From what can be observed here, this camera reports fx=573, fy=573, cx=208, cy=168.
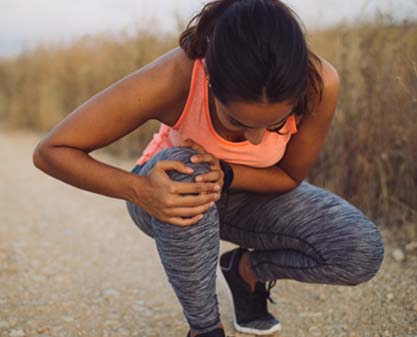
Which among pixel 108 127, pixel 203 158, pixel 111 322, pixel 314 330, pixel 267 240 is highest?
pixel 108 127

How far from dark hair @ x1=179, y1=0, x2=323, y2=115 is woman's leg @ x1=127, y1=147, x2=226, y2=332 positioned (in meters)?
0.28

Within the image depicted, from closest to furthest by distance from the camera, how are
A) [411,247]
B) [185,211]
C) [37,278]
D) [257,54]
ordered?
[257,54]
[185,211]
[37,278]
[411,247]

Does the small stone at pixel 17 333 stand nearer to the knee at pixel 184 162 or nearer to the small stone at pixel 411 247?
the knee at pixel 184 162

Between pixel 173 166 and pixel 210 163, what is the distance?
4.7 inches

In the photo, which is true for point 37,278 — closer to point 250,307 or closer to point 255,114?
point 250,307

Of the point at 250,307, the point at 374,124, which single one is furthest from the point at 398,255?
the point at 250,307

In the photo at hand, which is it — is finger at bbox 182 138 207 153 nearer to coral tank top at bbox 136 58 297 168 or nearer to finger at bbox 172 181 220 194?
coral tank top at bbox 136 58 297 168

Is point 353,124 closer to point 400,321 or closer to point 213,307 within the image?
point 400,321

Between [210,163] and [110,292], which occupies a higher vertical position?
[210,163]

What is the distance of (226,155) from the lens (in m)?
1.74

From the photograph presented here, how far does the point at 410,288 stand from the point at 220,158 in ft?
3.48

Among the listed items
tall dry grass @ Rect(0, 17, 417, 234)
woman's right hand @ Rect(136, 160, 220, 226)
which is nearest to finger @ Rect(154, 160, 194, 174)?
woman's right hand @ Rect(136, 160, 220, 226)

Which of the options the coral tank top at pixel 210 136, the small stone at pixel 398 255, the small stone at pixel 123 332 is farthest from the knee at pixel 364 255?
the small stone at pixel 398 255

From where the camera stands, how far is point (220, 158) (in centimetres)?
175
